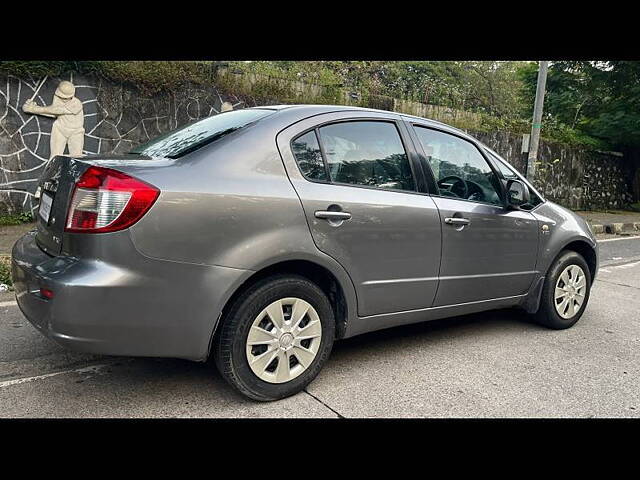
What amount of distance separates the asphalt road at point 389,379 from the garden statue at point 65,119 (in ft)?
13.4

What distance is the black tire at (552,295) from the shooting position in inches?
163

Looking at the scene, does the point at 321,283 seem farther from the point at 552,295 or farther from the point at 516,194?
the point at 552,295

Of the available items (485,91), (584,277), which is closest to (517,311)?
(584,277)

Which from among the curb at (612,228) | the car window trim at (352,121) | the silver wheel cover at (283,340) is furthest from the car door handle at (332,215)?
the curb at (612,228)

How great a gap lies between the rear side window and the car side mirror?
165 centimetres

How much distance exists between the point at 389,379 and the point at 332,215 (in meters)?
1.10

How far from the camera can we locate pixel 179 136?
121 inches

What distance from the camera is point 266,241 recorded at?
2.58 metres

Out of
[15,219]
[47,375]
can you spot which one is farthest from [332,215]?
[15,219]

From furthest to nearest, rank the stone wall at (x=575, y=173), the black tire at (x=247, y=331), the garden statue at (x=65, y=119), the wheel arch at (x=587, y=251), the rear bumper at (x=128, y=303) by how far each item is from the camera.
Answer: the stone wall at (x=575, y=173), the garden statue at (x=65, y=119), the wheel arch at (x=587, y=251), the black tire at (x=247, y=331), the rear bumper at (x=128, y=303)

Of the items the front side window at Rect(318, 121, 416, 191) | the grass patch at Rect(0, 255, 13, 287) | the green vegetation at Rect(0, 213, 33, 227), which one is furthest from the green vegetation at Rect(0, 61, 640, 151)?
the front side window at Rect(318, 121, 416, 191)

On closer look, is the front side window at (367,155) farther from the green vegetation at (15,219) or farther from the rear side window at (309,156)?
the green vegetation at (15,219)

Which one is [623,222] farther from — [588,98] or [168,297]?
[168,297]

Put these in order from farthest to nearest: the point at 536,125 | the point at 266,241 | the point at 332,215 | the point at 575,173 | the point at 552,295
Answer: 1. the point at 575,173
2. the point at 536,125
3. the point at 552,295
4. the point at 332,215
5. the point at 266,241
